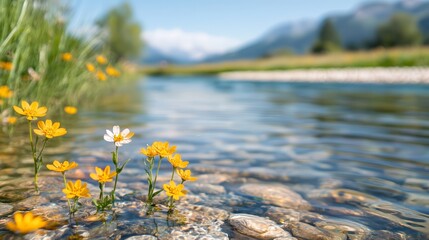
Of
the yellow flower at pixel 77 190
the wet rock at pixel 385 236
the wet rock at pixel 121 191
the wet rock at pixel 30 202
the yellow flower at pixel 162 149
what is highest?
the yellow flower at pixel 162 149

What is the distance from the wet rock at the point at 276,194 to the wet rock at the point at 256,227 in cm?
33

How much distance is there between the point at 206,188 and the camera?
2.42 m

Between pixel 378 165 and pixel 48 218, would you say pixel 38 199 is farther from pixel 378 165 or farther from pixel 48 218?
pixel 378 165

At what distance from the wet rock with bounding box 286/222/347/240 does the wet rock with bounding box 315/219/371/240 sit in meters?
0.05

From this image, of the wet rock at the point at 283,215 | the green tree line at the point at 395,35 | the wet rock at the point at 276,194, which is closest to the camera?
the wet rock at the point at 283,215

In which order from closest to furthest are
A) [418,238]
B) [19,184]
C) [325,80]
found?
[418,238] < [19,184] < [325,80]

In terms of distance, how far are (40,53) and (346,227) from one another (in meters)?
3.81

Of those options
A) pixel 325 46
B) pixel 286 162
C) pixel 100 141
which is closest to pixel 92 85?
pixel 100 141

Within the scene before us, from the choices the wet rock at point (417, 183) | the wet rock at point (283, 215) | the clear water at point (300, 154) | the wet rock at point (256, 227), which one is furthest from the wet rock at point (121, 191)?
the wet rock at point (417, 183)

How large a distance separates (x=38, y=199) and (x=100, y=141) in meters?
1.79

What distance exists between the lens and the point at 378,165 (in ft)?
10.3

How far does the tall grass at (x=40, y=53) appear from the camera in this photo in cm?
333

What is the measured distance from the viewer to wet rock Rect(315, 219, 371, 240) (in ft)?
5.81

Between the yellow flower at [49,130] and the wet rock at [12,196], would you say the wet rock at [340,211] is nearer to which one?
the yellow flower at [49,130]
